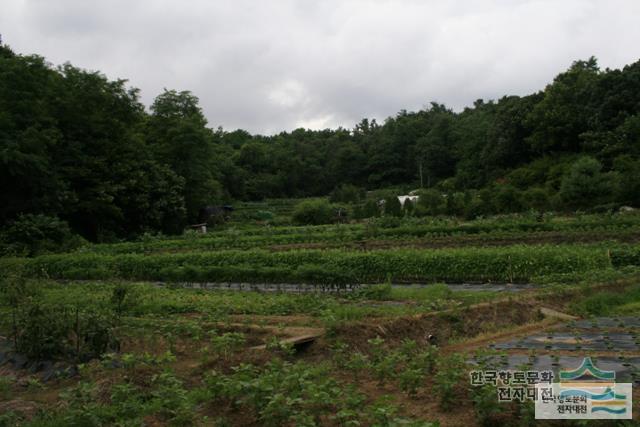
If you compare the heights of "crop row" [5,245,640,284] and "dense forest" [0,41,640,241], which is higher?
"dense forest" [0,41,640,241]

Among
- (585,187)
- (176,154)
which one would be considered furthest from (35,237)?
(585,187)

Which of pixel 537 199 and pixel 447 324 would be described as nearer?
pixel 447 324

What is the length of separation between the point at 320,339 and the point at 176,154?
3910 centimetres

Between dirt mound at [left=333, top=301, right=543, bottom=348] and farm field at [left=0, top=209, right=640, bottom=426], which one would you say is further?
dirt mound at [left=333, top=301, right=543, bottom=348]

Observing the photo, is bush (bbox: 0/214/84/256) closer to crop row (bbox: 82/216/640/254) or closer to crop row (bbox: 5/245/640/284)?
crop row (bbox: 82/216/640/254)

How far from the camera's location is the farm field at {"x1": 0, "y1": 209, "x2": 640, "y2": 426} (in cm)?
574

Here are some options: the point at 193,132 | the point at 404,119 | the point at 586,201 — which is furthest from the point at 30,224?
the point at 404,119

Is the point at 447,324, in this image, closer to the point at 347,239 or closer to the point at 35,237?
the point at 347,239

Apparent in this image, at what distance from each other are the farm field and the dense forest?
549 inches

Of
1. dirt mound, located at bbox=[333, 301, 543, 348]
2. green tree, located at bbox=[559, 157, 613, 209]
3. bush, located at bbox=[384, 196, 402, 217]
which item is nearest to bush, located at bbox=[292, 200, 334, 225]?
bush, located at bbox=[384, 196, 402, 217]
